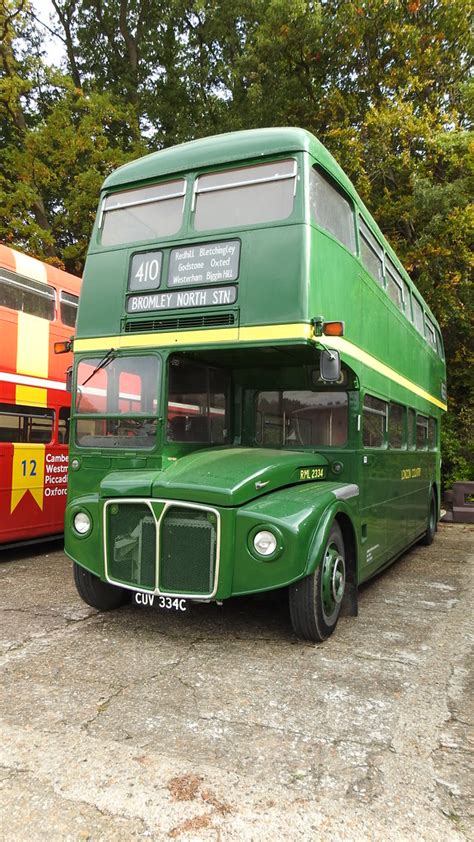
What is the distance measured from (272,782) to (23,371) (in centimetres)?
654

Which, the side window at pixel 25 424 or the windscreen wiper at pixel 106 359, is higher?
the windscreen wiper at pixel 106 359

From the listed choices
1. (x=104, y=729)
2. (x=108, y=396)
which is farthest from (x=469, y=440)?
(x=104, y=729)

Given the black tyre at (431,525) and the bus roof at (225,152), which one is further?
the black tyre at (431,525)

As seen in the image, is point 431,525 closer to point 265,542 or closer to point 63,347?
point 265,542

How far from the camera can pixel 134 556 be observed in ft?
15.2

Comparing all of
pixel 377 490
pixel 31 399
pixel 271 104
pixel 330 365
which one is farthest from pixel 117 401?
pixel 271 104

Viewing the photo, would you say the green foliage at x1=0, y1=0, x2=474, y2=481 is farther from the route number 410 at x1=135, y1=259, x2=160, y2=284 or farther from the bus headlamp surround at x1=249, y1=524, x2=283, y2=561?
the bus headlamp surround at x1=249, y1=524, x2=283, y2=561

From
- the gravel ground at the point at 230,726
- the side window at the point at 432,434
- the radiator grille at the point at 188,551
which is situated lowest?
the gravel ground at the point at 230,726

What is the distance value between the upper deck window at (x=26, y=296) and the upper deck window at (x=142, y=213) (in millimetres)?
2759

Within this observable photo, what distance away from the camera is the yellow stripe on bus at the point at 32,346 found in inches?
319

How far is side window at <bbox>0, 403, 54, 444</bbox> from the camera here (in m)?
7.88

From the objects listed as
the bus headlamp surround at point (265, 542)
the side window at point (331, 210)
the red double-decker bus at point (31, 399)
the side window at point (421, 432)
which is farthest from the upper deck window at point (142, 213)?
the side window at point (421, 432)

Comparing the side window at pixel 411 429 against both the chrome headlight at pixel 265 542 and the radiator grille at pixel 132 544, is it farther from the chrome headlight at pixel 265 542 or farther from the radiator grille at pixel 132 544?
the radiator grille at pixel 132 544

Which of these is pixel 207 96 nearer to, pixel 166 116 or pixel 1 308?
pixel 166 116
